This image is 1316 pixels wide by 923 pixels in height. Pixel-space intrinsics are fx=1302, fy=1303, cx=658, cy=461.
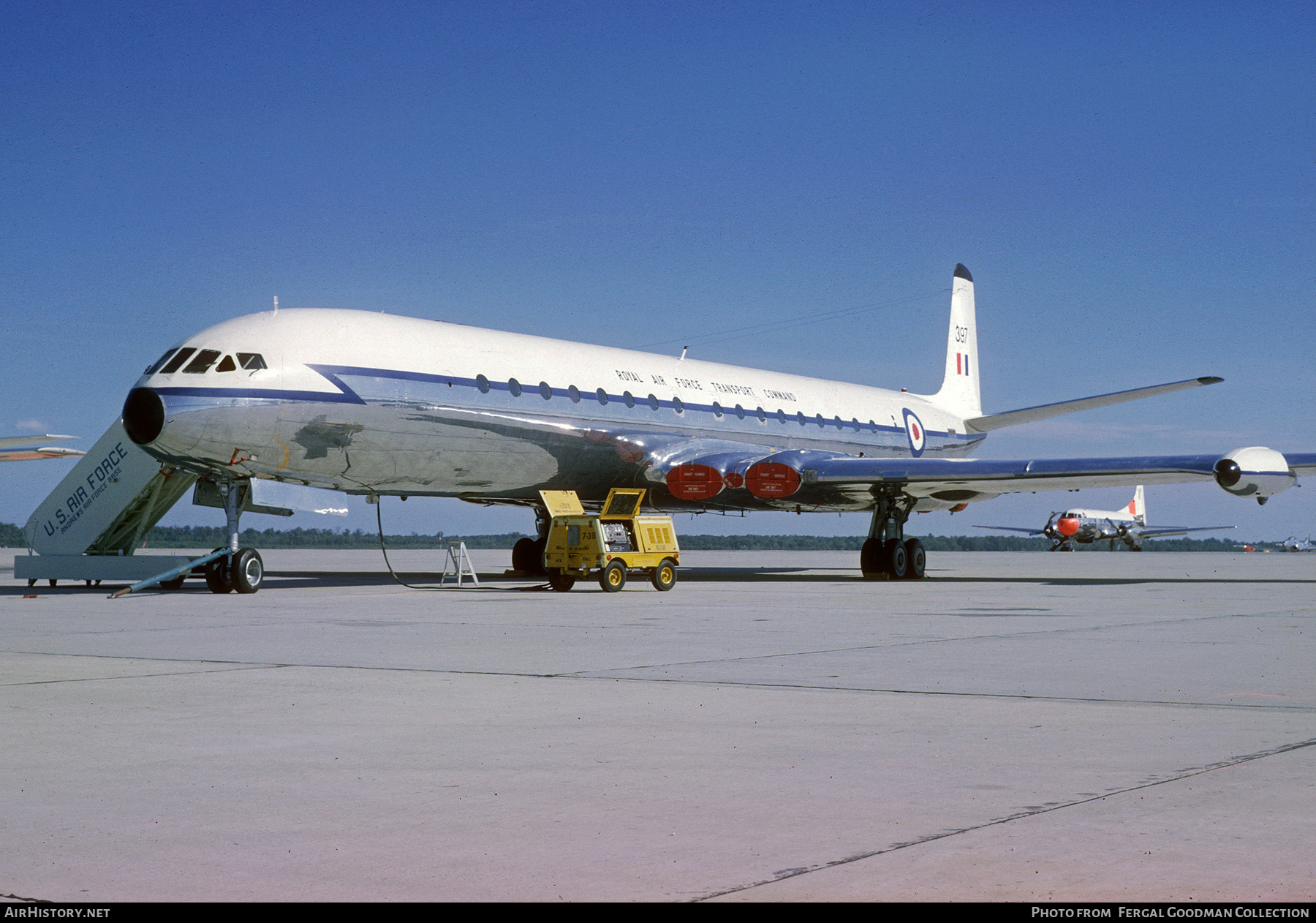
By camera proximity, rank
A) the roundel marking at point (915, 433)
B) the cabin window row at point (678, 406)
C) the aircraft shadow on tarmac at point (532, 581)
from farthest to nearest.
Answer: the roundel marking at point (915, 433), the cabin window row at point (678, 406), the aircraft shadow on tarmac at point (532, 581)

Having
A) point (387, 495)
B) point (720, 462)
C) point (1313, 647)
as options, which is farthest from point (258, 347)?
point (1313, 647)

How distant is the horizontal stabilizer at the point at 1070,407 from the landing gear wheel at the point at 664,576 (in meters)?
11.7

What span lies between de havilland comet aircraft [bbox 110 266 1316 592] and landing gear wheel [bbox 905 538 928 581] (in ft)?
0.12

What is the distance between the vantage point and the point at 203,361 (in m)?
18.2

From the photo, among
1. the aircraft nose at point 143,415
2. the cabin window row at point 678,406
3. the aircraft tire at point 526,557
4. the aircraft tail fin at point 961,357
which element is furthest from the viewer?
the aircraft tail fin at point 961,357

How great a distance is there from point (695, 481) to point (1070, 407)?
963 centimetres

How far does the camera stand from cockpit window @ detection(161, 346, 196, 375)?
59.5ft

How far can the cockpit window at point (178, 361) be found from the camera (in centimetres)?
1812

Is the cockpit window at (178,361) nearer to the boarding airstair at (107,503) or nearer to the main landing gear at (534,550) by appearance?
the boarding airstair at (107,503)

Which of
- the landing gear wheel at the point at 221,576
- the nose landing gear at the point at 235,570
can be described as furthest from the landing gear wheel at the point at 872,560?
the landing gear wheel at the point at 221,576

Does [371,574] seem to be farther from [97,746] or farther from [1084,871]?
[1084,871]

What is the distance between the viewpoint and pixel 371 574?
27.7m

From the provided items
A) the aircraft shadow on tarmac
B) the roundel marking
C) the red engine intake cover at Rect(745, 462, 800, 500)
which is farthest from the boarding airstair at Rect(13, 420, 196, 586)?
the roundel marking

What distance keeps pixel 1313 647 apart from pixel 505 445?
13.4m
